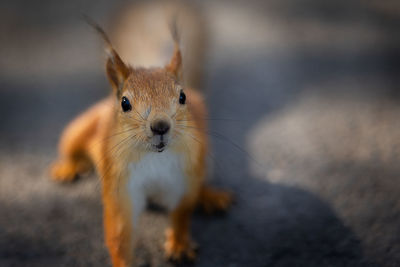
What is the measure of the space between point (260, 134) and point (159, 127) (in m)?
0.93

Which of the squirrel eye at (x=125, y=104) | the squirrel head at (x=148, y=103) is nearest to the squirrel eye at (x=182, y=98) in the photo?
the squirrel head at (x=148, y=103)

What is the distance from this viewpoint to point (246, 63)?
230cm

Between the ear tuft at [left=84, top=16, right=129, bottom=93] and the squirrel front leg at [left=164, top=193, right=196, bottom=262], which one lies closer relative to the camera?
the ear tuft at [left=84, top=16, right=129, bottom=93]

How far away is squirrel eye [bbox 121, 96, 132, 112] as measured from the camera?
100cm

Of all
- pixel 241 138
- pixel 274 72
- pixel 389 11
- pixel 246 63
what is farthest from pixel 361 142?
pixel 389 11

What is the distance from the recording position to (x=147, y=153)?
1.03m

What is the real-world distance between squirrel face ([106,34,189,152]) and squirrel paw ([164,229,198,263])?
1.34ft

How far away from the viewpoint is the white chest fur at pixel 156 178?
3.49 feet

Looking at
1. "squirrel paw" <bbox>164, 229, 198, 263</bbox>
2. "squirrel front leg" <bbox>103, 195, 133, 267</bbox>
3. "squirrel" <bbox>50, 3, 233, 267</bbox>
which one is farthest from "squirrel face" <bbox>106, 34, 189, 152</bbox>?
"squirrel paw" <bbox>164, 229, 198, 263</bbox>

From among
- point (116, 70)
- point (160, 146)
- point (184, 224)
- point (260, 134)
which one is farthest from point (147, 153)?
point (260, 134)

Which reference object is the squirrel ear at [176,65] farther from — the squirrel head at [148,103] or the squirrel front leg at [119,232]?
the squirrel front leg at [119,232]

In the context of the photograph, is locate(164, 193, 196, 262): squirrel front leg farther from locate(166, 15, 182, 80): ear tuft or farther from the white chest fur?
locate(166, 15, 182, 80): ear tuft

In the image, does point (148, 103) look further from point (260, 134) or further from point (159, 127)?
point (260, 134)

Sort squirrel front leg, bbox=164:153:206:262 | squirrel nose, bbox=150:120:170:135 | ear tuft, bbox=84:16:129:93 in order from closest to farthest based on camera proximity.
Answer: squirrel nose, bbox=150:120:170:135
ear tuft, bbox=84:16:129:93
squirrel front leg, bbox=164:153:206:262
